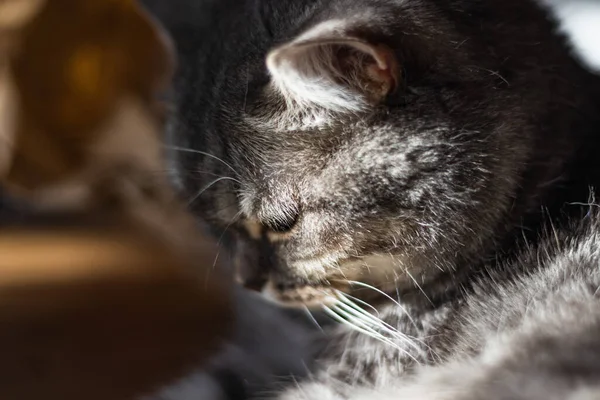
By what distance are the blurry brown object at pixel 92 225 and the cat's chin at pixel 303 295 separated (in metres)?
0.19

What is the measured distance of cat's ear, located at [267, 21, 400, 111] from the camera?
57cm

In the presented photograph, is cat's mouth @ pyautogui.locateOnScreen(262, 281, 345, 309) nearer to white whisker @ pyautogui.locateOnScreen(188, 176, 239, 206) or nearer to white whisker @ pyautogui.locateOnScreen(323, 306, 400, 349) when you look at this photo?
white whisker @ pyautogui.locateOnScreen(323, 306, 400, 349)

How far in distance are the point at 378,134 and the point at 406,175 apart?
51mm

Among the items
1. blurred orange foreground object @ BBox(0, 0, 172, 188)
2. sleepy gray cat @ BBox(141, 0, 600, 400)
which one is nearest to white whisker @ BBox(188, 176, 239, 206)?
sleepy gray cat @ BBox(141, 0, 600, 400)

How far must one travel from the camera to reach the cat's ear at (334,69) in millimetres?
567

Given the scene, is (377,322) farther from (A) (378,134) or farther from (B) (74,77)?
(B) (74,77)

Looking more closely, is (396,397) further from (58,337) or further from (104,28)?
(104,28)

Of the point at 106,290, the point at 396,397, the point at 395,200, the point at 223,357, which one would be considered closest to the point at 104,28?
Answer: the point at 106,290

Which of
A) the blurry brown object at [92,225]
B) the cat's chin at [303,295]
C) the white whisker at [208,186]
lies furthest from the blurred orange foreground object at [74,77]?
the cat's chin at [303,295]

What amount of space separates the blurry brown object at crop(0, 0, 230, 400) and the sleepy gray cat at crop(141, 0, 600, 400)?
251 millimetres

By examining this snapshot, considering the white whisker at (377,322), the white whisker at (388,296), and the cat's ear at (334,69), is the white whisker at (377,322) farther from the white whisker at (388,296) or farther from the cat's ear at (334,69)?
the cat's ear at (334,69)

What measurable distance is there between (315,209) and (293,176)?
0.04 m

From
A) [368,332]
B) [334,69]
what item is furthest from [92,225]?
[334,69]

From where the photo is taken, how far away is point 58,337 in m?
1.02
